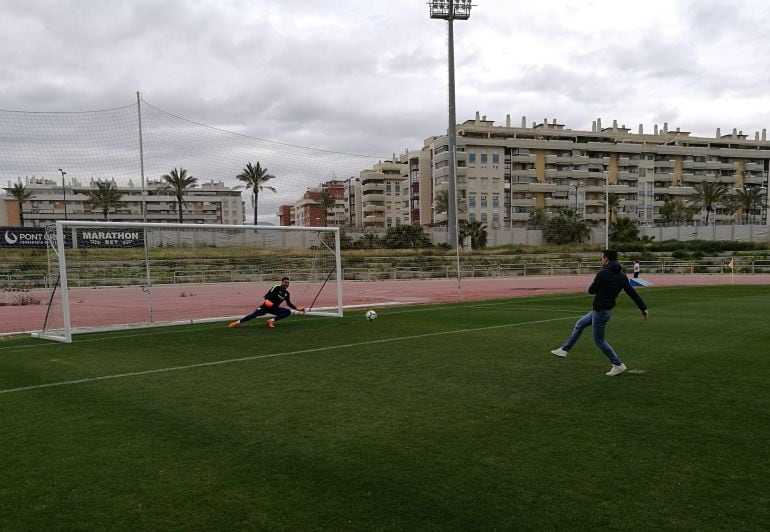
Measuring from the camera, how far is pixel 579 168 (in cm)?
9588

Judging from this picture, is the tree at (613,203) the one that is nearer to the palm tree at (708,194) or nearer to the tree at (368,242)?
the palm tree at (708,194)

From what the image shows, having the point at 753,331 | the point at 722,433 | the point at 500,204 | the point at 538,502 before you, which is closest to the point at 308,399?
the point at 538,502

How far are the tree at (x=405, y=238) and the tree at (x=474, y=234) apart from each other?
22.3 metres

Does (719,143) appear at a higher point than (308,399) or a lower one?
higher

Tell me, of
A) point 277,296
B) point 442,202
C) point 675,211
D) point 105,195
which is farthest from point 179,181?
point 675,211

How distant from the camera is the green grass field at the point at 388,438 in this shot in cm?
437

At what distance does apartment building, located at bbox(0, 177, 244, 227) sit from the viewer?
7038cm

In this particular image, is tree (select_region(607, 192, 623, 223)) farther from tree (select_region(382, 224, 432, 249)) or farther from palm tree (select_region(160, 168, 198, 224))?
palm tree (select_region(160, 168, 198, 224))

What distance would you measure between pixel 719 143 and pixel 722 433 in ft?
399

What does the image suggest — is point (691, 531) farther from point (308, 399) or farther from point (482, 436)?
point (308, 399)

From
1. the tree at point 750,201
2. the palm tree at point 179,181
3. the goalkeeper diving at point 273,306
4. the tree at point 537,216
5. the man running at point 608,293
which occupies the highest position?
the palm tree at point 179,181

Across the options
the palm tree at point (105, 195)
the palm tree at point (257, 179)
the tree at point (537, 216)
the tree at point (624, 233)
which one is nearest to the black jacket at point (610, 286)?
the palm tree at point (257, 179)

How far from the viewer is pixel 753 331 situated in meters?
13.4

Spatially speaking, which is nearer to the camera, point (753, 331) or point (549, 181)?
point (753, 331)
